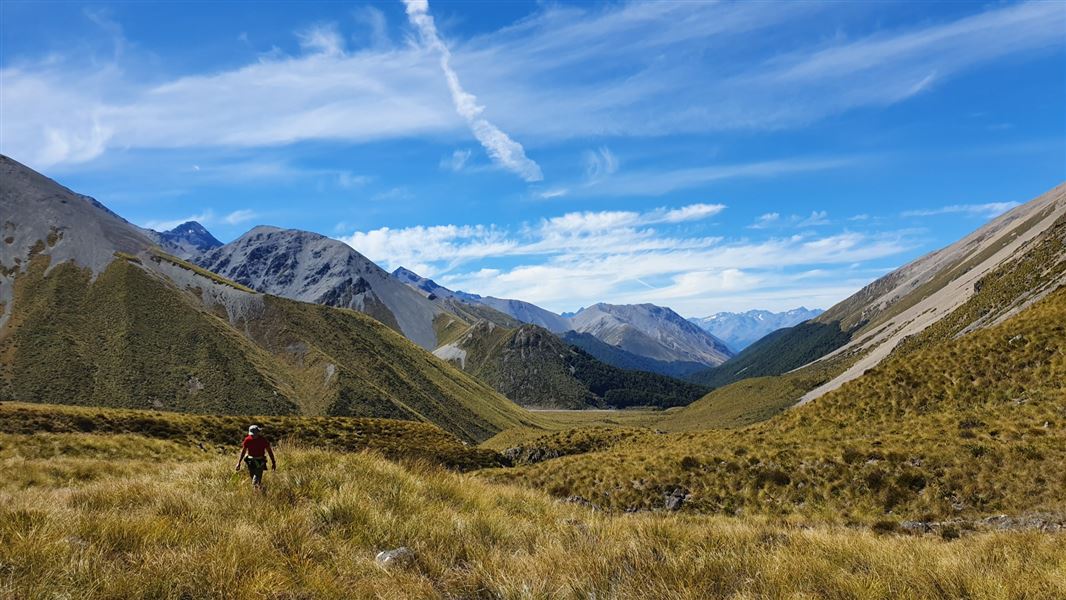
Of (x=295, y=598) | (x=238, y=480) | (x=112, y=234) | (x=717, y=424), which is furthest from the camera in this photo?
(x=112, y=234)

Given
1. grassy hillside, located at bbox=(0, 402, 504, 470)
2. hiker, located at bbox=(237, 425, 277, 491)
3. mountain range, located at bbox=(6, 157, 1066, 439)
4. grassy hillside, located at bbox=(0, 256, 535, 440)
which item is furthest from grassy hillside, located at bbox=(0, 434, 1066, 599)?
grassy hillside, located at bbox=(0, 256, 535, 440)

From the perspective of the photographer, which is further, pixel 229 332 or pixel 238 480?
pixel 229 332

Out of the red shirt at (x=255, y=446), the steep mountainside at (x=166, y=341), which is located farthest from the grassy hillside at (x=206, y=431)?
the steep mountainside at (x=166, y=341)

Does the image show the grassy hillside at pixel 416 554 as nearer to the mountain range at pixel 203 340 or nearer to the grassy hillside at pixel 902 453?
the grassy hillside at pixel 902 453

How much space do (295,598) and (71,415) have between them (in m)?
45.0

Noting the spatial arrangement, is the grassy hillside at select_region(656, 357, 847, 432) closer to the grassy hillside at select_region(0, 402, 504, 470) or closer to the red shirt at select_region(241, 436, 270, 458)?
the grassy hillside at select_region(0, 402, 504, 470)

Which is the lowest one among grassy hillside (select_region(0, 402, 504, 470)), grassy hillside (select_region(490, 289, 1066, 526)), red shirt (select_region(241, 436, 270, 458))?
grassy hillside (select_region(0, 402, 504, 470))

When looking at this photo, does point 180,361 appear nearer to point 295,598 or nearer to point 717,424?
point 717,424

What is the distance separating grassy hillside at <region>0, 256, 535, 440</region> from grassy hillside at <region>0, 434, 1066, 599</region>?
119 meters

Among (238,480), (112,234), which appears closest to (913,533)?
(238,480)

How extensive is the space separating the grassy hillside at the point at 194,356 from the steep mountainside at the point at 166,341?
35 cm

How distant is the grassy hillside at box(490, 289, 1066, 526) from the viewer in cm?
1580

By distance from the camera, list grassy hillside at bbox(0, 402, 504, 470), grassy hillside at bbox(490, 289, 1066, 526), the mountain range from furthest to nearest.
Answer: the mountain range < grassy hillside at bbox(0, 402, 504, 470) < grassy hillside at bbox(490, 289, 1066, 526)

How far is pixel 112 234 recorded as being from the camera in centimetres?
17312
